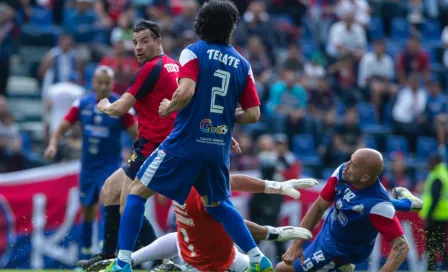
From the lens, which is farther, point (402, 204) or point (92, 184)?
point (92, 184)

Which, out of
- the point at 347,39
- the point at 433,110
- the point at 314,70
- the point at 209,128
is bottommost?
the point at 433,110

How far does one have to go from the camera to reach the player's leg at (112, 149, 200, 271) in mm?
8055

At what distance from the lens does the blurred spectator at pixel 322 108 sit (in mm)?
18219

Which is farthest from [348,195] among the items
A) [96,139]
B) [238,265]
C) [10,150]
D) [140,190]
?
[10,150]

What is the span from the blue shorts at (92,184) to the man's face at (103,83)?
1026 mm

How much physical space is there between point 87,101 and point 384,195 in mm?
4941

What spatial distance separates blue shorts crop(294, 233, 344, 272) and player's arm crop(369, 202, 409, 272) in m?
0.65

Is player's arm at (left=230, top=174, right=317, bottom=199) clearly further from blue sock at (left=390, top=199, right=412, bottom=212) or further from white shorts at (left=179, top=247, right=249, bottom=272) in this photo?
blue sock at (left=390, top=199, right=412, bottom=212)

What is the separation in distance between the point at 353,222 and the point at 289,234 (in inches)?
23.8

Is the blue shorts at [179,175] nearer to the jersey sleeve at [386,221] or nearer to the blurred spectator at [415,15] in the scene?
the jersey sleeve at [386,221]

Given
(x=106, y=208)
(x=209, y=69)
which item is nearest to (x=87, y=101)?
(x=106, y=208)

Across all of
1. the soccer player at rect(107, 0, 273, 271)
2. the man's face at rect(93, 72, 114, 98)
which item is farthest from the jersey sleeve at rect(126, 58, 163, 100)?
the man's face at rect(93, 72, 114, 98)

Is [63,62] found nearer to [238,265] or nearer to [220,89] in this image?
[238,265]

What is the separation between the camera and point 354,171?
28.1ft
